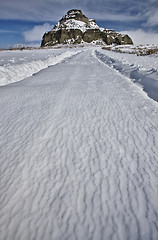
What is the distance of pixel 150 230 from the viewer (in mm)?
725

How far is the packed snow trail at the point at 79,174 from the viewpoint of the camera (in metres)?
0.75

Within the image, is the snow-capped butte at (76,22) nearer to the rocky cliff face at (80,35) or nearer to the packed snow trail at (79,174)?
the rocky cliff face at (80,35)

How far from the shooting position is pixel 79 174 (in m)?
1.05

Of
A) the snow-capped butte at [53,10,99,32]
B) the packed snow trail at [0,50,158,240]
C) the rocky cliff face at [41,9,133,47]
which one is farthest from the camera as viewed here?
the snow-capped butte at [53,10,99,32]

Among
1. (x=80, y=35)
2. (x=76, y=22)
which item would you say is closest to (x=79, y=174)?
(x=80, y=35)

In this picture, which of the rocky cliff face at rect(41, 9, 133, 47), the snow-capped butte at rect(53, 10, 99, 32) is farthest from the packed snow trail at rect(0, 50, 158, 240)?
the snow-capped butte at rect(53, 10, 99, 32)

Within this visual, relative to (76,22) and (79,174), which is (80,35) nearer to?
(76,22)

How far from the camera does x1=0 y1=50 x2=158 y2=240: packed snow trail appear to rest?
0.75 m

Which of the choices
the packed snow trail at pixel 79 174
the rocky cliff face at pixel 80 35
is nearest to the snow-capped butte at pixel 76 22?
the rocky cliff face at pixel 80 35

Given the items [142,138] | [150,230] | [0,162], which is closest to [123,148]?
[142,138]

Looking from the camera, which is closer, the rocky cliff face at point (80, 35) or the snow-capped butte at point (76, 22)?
the rocky cliff face at point (80, 35)

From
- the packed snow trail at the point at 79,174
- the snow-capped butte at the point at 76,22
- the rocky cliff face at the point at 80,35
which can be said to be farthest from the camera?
the snow-capped butte at the point at 76,22

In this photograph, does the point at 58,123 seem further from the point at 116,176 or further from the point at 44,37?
the point at 44,37

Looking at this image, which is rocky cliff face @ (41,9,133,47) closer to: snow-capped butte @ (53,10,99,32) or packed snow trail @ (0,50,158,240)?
snow-capped butte @ (53,10,99,32)
